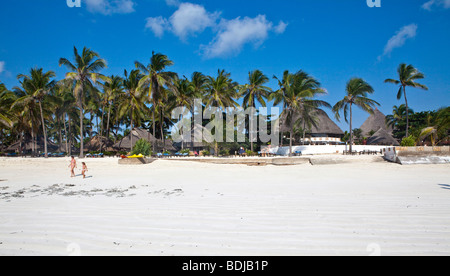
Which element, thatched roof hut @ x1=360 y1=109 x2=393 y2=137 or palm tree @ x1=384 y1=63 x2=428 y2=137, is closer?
palm tree @ x1=384 y1=63 x2=428 y2=137

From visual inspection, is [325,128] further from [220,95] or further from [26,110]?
[26,110]

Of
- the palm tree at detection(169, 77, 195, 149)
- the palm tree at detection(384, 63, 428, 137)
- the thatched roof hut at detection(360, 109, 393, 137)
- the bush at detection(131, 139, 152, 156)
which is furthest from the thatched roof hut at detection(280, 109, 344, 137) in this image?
the bush at detection(131, 139, 152, 156)

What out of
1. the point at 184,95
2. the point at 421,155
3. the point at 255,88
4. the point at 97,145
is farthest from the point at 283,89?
the point at 97,145

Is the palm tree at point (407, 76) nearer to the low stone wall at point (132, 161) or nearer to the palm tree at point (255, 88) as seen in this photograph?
the palm tree at point (255, 88)

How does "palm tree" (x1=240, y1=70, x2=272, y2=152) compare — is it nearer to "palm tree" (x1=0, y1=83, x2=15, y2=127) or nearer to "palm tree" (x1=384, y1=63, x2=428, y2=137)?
"palm tree" (x1=384, y1=63, x2=428, y2=137)

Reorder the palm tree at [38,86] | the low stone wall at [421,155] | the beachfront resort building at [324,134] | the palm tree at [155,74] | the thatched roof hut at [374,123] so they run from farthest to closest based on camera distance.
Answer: the thatched roof hut at [374,123] < the beachfront resort building at [324,134] < the palm tree at [155,74] < the palm tree at [38,86] < the low stone wall at [421,155]

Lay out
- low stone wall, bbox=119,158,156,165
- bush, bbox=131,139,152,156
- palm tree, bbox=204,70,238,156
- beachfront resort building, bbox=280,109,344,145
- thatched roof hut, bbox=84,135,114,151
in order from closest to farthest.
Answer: low stone wall, bbox=119,158,156,165, bush, bbox=131,139,152,156, palm tree, bbox=204,70,238,156, thatched roof hut, bbox=84,135,114,151, beachfront resort building, bbox=280,109,344,145

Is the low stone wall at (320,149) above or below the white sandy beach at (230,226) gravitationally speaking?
above

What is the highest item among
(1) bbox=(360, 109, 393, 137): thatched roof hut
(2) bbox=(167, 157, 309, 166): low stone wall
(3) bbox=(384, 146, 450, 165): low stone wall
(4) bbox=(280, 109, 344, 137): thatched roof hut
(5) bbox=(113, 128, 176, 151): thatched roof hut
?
(1) bbox=(360, 109, 393, 137): thatched roof hut

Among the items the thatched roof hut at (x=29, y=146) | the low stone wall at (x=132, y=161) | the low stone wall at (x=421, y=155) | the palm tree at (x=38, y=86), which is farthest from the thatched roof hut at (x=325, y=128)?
the thatched roof hut at (x=29, y=146)

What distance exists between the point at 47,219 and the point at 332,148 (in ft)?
101

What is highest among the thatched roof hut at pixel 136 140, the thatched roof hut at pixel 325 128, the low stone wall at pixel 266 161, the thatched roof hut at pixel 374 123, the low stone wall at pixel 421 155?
the thatched roof hut at pixel 374 123
